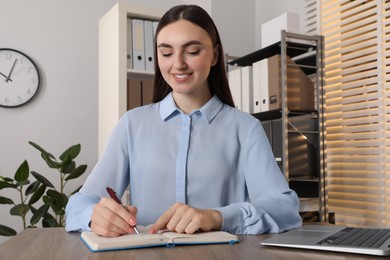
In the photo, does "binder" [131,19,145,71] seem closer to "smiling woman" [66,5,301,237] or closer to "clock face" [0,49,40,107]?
"clock face" [0,49,40,107]

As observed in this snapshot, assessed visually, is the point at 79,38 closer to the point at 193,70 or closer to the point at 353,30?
the point at 353,30

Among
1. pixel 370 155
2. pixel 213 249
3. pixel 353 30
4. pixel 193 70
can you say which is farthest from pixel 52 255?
pixel 353 30

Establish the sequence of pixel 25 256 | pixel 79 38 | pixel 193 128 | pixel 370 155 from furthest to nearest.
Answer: pixel 79 38 < pixel 370 155 < pixel 193 128 < pixel 25 256

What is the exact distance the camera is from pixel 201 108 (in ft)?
4.05

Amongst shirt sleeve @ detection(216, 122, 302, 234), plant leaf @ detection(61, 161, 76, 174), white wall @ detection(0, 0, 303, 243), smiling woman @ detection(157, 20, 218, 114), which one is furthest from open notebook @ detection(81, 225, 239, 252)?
white wall @ detection(0, 0, 303, 243)

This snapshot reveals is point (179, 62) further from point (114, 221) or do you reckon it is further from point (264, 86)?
point (264, 86)

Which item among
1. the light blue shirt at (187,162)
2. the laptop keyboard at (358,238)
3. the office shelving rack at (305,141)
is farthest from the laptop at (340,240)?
the office shelving rack at (305,141)

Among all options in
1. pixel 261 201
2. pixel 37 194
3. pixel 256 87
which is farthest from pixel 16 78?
pixel 261 201

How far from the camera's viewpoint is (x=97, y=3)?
3.88m

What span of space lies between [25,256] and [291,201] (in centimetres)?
61

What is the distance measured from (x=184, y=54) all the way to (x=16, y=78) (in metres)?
2.87

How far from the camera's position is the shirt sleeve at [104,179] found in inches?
40.4

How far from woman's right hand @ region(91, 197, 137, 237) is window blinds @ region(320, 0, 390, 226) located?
228 cm

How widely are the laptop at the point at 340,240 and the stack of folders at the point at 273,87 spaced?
2.02 meters
